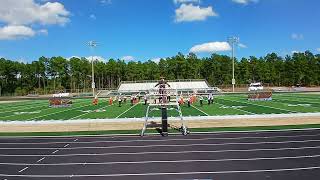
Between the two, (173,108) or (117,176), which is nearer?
(117,176)

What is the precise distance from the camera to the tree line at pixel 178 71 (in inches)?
4473

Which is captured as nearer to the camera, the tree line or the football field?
the football field

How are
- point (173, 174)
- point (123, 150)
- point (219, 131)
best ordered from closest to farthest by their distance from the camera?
1. point (173, 174)
2. point (123, 150)
3. point (219, 131)

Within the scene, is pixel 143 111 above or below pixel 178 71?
below

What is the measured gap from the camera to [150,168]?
44.2 ft

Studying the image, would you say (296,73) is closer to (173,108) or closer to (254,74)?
(254,74)

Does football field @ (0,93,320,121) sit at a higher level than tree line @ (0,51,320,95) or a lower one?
lower

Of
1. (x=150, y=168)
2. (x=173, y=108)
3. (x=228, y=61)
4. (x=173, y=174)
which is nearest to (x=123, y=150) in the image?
(x=150, y=168)

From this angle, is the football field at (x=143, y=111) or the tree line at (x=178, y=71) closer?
the football field at (x=143, y=111)

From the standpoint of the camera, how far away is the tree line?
113625mm

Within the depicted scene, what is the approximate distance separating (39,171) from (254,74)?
357ft

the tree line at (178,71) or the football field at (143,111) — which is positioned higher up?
the tree line at (178,71)

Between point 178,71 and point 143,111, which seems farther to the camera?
point 178,71

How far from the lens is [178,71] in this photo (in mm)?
119438
